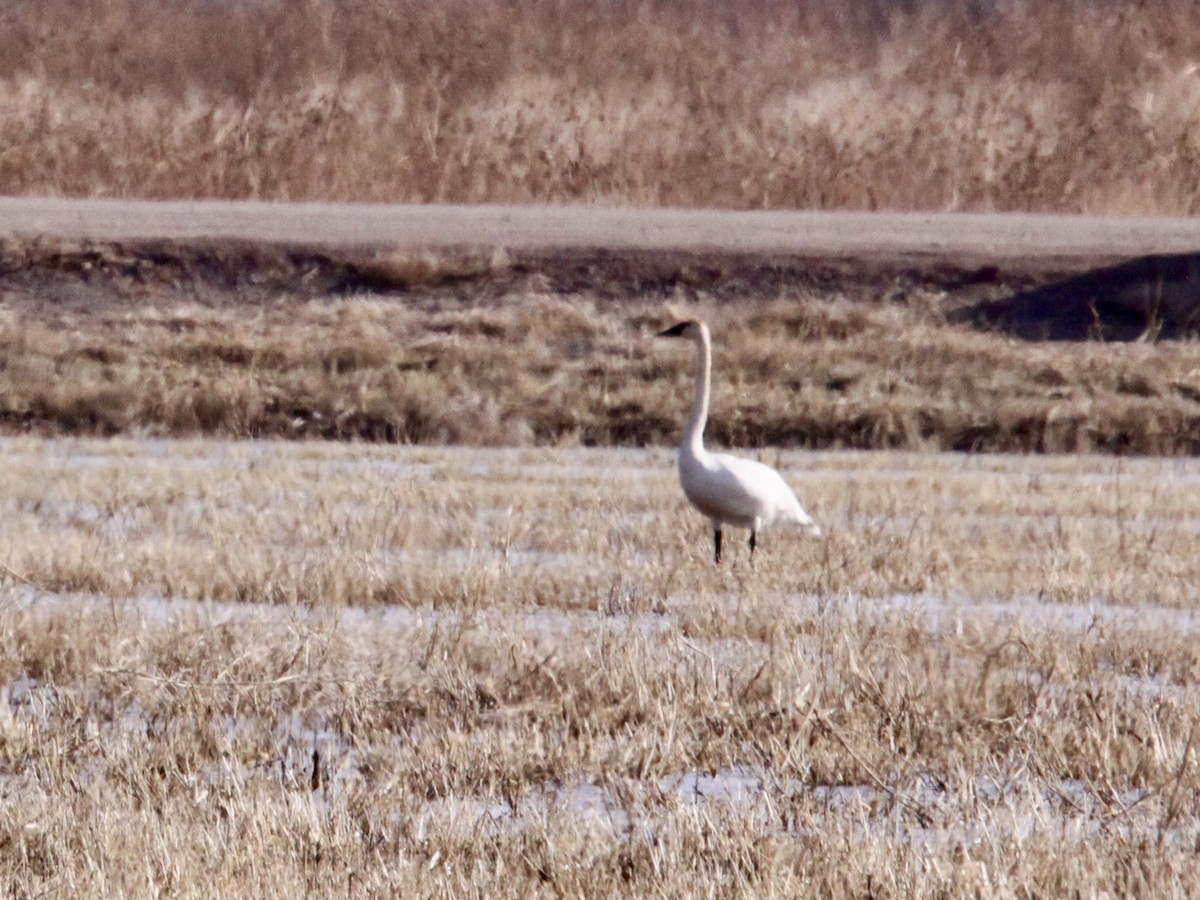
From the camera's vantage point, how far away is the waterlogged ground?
16.6ft

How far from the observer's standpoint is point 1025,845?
5105 mm

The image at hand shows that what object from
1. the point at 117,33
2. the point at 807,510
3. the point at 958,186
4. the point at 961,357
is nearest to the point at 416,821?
the point at 807,510

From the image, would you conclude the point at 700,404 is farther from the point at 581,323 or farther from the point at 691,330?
the point at 581,323

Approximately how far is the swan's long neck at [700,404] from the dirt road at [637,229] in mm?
9615

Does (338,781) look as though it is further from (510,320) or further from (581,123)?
(581,123)

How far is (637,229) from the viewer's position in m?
23.4

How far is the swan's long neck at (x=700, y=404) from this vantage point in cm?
1094

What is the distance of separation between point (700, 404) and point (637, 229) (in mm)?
11860

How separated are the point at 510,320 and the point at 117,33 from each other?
716 inches

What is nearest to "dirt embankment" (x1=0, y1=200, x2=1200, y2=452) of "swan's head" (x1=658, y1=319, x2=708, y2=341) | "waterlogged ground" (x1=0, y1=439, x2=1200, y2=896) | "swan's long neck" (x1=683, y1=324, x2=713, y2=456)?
"swan's head" (x1=658, y1=319, x2=708, y2=341)

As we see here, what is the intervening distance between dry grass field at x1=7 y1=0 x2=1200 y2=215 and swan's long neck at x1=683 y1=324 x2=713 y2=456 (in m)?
14.0

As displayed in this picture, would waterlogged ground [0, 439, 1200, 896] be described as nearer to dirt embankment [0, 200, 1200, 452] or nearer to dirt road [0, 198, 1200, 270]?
dirt embankment [0, 200, 1200, 452]

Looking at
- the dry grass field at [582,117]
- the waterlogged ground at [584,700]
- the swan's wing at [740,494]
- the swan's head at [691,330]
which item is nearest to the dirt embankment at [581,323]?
the dry grass field at [582,117]

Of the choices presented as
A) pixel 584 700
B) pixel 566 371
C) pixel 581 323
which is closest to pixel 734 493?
pixel 584 700
